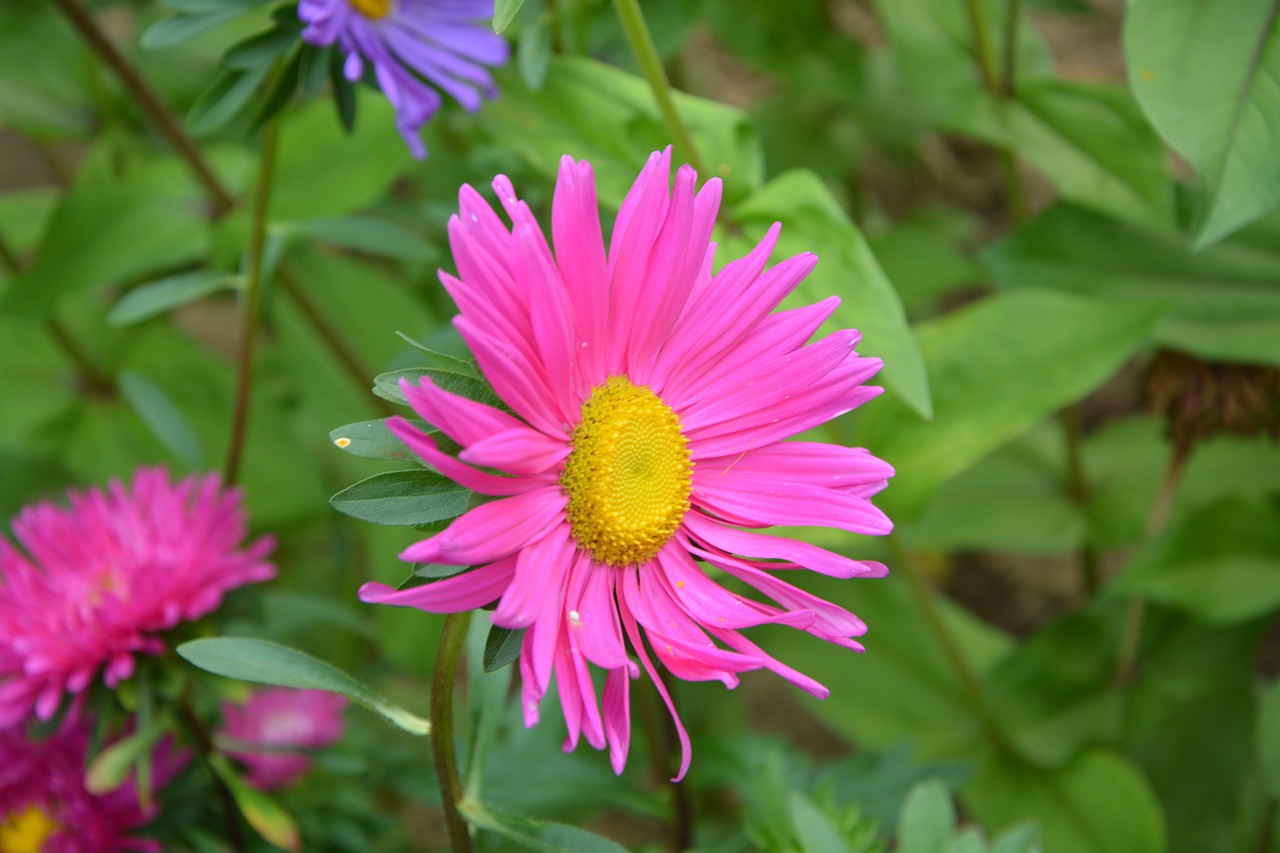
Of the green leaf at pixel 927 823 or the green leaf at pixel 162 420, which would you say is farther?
the green leaf at pixel 162 420

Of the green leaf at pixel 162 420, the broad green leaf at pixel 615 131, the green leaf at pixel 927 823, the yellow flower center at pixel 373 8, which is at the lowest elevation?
the green leaf at pixel 927 823

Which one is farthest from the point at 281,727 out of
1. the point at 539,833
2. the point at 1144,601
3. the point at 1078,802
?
the point at 1144,601

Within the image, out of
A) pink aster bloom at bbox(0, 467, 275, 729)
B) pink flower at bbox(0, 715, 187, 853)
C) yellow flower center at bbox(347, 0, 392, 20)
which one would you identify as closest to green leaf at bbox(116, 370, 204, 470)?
pink aster bloom at bbox(0, 467, 275, 729)

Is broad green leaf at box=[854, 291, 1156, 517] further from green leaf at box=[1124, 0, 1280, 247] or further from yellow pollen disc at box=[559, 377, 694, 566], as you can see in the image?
yellow pollen disc at box=[559, 377, 694, 566]

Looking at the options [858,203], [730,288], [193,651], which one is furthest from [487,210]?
[858,203]

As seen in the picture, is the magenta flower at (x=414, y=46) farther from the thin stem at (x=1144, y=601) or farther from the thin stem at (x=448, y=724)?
the thin stem at (x=1144, y=601)

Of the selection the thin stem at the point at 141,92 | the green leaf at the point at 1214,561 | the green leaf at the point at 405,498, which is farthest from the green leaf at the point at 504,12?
the green leaf at the point at 1214,561

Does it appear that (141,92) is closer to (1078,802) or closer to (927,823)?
(927,823)
